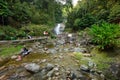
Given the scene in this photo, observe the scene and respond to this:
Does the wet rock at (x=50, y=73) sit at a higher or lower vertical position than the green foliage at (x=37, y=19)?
lower

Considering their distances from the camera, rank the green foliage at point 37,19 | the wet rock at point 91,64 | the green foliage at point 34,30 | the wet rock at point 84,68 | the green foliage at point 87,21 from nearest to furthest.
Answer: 1. the wet rock at point 84,68
2. the wet rock at point 91,64
3. the green foliage at point 34,30
4. the green foliage at point 87,21
5. the green foliage at point 37,19

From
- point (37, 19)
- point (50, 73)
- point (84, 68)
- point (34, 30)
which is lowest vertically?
point (50, 73)

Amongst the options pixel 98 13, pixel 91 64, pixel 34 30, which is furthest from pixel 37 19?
pixel 91 64

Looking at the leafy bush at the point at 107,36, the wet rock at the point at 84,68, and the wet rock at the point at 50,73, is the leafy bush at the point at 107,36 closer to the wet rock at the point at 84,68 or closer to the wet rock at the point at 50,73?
the wet rock at the point at 84,68

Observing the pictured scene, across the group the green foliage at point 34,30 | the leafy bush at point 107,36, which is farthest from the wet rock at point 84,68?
the green foliage at point 34,30

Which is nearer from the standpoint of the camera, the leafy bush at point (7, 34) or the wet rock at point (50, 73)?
the wet rock at point (50, 73)

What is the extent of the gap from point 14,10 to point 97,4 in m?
14.4

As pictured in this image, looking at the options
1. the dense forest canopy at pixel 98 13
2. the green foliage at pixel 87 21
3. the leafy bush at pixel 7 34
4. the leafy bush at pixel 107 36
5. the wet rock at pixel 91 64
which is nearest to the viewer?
the wet rock at pixel 91 64

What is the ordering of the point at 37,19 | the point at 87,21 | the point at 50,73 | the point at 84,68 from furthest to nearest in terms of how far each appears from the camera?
1. the point at 37,19
2. the point at 87,21
3. the point at 84,68
4. the point at 50,73

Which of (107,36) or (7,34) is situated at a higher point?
(107,36)

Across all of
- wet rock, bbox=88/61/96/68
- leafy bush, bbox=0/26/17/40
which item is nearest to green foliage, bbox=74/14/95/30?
leafy bush, bbox=0/26/17/40

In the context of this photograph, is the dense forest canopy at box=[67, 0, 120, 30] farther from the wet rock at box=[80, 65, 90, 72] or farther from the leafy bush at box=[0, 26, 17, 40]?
the leafy bush at box=[0, 26, 17, 40]

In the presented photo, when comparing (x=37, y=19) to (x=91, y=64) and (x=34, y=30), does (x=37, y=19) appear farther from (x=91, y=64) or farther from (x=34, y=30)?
(x=91, y=64)

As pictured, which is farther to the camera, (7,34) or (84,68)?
(7,34)
